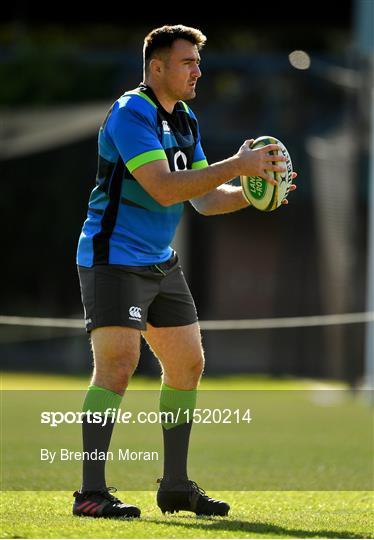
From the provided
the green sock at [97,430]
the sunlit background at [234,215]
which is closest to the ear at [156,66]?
the green sock at [97,430]

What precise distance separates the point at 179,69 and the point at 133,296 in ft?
3.42

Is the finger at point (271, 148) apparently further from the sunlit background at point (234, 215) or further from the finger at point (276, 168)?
the sunlit background at point (234, 215)

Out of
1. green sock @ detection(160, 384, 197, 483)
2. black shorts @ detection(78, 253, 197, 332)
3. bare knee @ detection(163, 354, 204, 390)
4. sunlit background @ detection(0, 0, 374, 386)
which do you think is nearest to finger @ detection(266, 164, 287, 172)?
black shorts @ detection(78, 253, 197, 332)

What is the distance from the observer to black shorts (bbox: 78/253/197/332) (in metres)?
5.34

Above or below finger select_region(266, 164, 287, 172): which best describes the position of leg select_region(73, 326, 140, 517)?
below

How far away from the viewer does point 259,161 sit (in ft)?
17.1

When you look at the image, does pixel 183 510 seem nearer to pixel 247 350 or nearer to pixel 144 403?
pixel 144 403

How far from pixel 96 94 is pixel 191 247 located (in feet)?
11.2

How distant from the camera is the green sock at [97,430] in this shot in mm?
5285

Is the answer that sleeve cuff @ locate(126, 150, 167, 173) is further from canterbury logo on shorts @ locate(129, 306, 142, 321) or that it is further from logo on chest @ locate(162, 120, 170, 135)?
canterbury logo on shorts @ locate(129, 306, 142, 321)

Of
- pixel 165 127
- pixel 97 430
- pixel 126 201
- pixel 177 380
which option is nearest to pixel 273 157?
pixel 165 127

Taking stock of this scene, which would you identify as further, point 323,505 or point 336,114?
point 336,114

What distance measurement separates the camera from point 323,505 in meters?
6.02

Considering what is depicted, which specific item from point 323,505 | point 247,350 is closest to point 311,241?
point 247,350
